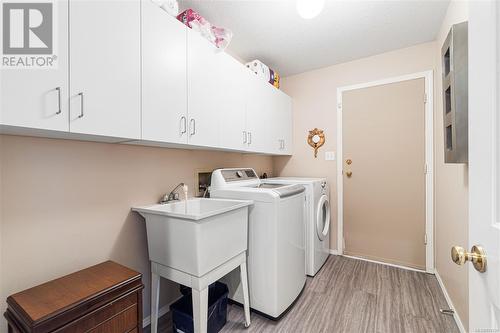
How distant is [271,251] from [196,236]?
0.64 meters

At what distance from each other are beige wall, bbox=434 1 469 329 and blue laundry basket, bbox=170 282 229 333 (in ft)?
5.42

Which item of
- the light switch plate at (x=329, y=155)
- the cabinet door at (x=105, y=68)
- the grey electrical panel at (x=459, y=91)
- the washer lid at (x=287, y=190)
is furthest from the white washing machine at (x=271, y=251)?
the light switch plate at (x=329, y=155)

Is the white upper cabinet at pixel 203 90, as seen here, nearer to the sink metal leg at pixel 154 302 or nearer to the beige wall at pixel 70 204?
the beige wall at pixel 70 204

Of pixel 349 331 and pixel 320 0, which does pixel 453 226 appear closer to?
pixel 349 331

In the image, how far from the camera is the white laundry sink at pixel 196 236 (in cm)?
130

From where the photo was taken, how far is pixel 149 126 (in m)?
1.29

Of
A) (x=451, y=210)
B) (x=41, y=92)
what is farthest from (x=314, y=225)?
(x=41, y=92)

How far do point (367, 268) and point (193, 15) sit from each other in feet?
9.81

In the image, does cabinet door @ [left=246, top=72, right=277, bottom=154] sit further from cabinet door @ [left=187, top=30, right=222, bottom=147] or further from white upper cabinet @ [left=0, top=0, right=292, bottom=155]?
cabinet door @ [left=187, top=30, right=222, bottom=147]

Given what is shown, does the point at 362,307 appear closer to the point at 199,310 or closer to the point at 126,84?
the point at 199,310

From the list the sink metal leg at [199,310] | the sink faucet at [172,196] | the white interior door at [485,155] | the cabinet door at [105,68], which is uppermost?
the cabinet door at [105,68]

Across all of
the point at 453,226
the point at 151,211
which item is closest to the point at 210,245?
the point at 151,211

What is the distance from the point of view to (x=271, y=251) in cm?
167
